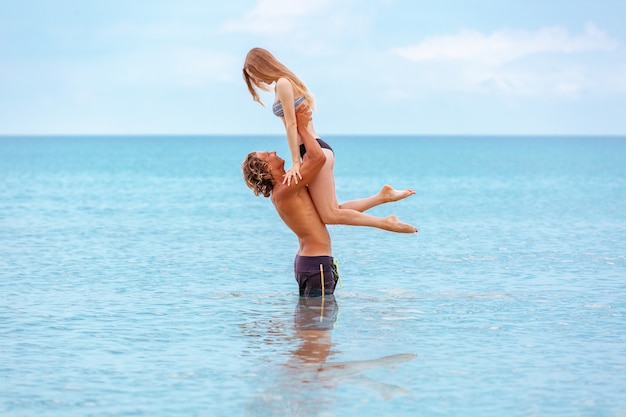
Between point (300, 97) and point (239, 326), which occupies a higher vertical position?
point (300, 97)

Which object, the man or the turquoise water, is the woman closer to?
the man

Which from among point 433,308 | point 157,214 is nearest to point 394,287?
point 433,308

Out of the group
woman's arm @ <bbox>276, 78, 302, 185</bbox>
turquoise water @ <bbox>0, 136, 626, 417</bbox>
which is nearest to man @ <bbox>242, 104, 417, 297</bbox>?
woman's arm @ <bbox>276, 78, 302, 185</bbox>

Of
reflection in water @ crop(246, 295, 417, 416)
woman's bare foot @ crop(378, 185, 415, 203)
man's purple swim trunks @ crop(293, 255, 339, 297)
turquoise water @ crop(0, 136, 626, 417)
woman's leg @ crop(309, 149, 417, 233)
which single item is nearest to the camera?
reflection in water @ crop(246, 295, 417, 416)

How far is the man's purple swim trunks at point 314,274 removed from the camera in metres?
10.1

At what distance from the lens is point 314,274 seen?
10234mm

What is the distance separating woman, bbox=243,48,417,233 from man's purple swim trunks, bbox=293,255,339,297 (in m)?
0.50

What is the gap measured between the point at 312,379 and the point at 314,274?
3117mm

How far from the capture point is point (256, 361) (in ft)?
25.6

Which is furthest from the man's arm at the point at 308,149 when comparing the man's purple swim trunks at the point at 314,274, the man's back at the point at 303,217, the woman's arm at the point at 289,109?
the man's purple swim trunks at the point at 314,274

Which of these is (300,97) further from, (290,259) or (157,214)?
(157,214)

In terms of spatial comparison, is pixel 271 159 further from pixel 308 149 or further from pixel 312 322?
pixel 312 322

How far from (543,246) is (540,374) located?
938 centimetres

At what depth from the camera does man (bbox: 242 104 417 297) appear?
951 centimetres
